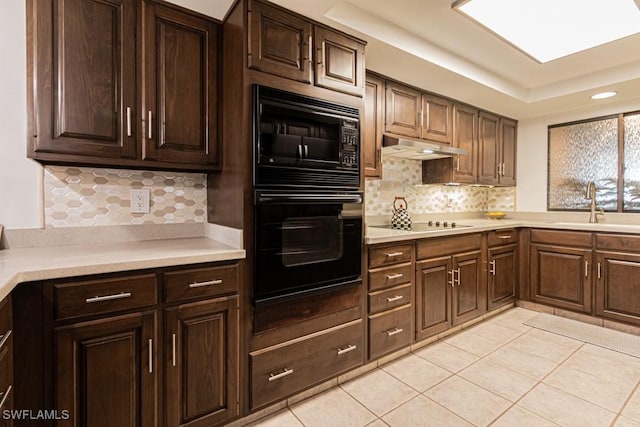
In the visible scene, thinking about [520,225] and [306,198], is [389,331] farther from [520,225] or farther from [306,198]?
[520,225]

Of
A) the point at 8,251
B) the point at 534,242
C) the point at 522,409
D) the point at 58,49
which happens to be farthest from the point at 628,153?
the point at 8,251

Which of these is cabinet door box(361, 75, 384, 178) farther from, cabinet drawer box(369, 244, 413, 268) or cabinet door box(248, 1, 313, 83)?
cabinet door box(248, 1, 313, 83)

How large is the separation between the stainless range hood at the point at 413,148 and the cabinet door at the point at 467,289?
3.18 feet

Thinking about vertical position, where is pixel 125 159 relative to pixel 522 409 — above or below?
above

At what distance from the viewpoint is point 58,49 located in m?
1.49

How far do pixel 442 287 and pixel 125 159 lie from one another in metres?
2.48

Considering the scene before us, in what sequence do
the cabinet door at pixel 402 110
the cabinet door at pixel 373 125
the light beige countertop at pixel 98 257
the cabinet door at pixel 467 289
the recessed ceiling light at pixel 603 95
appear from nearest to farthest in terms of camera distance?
the light beige countertop at pixel 98 257, the cabinet door at pixel 373 125, the cabinet door at pixel 402 110, the cabinet door at pixel 467 289, the recessed ceiling light at pixel 603 95

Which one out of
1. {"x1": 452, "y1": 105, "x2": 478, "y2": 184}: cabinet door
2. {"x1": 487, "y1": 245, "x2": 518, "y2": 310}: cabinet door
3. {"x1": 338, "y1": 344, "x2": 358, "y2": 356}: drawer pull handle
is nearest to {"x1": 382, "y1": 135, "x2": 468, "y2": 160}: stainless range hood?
{"x1": 452, "y1": 105, "x2": 478, "y2": 184}: cabinet door

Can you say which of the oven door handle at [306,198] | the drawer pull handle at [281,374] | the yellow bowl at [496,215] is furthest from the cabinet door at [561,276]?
the drawer pull handle at [281,374]

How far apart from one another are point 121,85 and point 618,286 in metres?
4.27

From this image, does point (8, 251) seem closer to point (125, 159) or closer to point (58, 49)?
point (125, 159)

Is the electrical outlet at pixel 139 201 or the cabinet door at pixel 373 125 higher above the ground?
the cabinet door at pixel 373 125

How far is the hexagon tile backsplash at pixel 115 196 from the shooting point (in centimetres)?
171

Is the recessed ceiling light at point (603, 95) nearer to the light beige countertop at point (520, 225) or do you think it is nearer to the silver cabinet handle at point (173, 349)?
the light beige countertop at point (520, 225)
